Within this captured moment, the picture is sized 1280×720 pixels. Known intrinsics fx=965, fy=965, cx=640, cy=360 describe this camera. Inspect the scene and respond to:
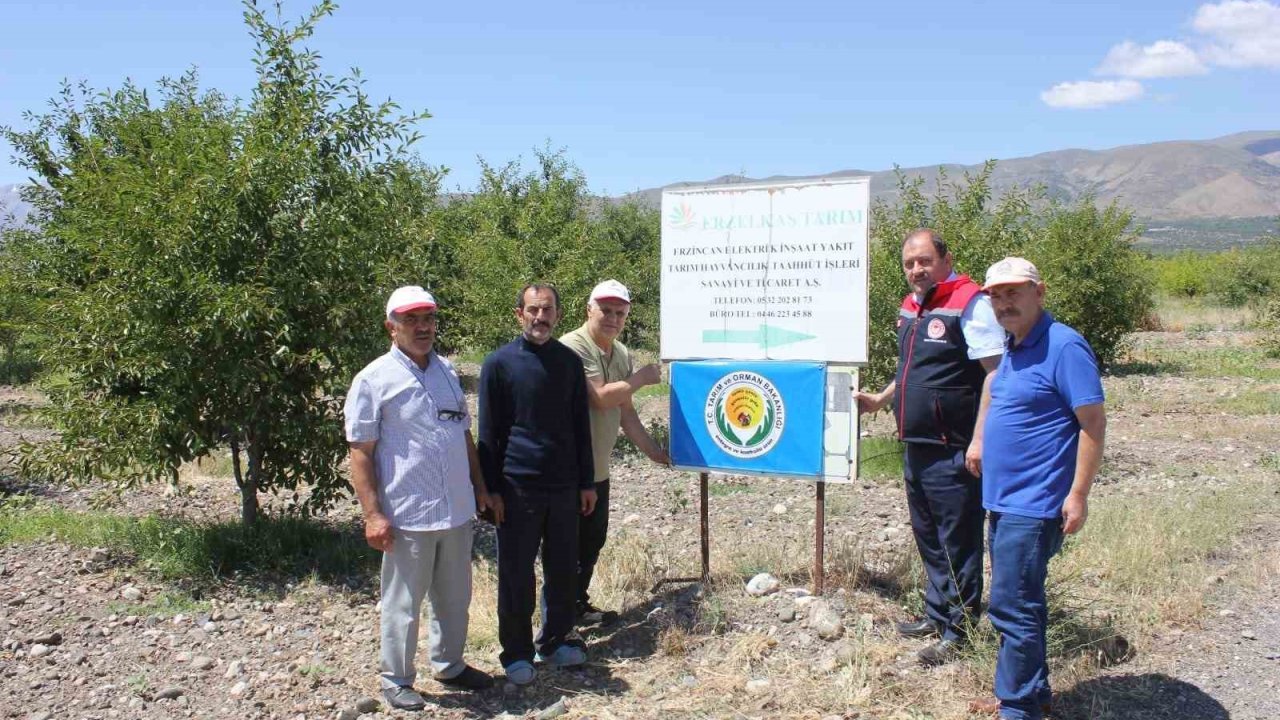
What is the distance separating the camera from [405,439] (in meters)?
4.56

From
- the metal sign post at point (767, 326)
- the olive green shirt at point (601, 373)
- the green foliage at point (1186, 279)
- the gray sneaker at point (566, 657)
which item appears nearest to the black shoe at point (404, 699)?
the gray sneaker at point (566, 657)

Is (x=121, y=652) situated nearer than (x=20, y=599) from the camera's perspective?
Yes

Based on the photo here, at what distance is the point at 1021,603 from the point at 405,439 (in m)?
2.86

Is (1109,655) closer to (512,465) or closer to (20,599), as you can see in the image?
(512,465)

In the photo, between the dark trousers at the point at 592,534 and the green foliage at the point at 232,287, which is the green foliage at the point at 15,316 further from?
the dark trousers at the point at 592,534

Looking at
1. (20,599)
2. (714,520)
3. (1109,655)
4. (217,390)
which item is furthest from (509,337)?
(1109,655)

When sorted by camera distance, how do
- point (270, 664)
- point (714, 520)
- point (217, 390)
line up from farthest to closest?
point (714, 520)
point (217, 390)
point (270, 664)

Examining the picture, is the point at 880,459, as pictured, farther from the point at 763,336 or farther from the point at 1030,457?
the point at 1030,457

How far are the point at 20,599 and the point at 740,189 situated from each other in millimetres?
5221

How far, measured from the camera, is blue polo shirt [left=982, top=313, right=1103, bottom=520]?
3984 millimetres

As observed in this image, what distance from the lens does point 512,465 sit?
4.91 metres

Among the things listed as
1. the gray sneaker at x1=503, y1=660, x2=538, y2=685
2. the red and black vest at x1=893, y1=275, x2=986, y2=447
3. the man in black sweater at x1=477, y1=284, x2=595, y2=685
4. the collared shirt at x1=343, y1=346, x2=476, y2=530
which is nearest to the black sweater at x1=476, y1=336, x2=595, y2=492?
the man in black sweater at x1=477, y1=284, x2=595, y2=685

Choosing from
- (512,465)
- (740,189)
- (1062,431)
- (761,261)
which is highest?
(740,189)

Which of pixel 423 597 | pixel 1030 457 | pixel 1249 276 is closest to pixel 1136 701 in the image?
pixel 1030 457
